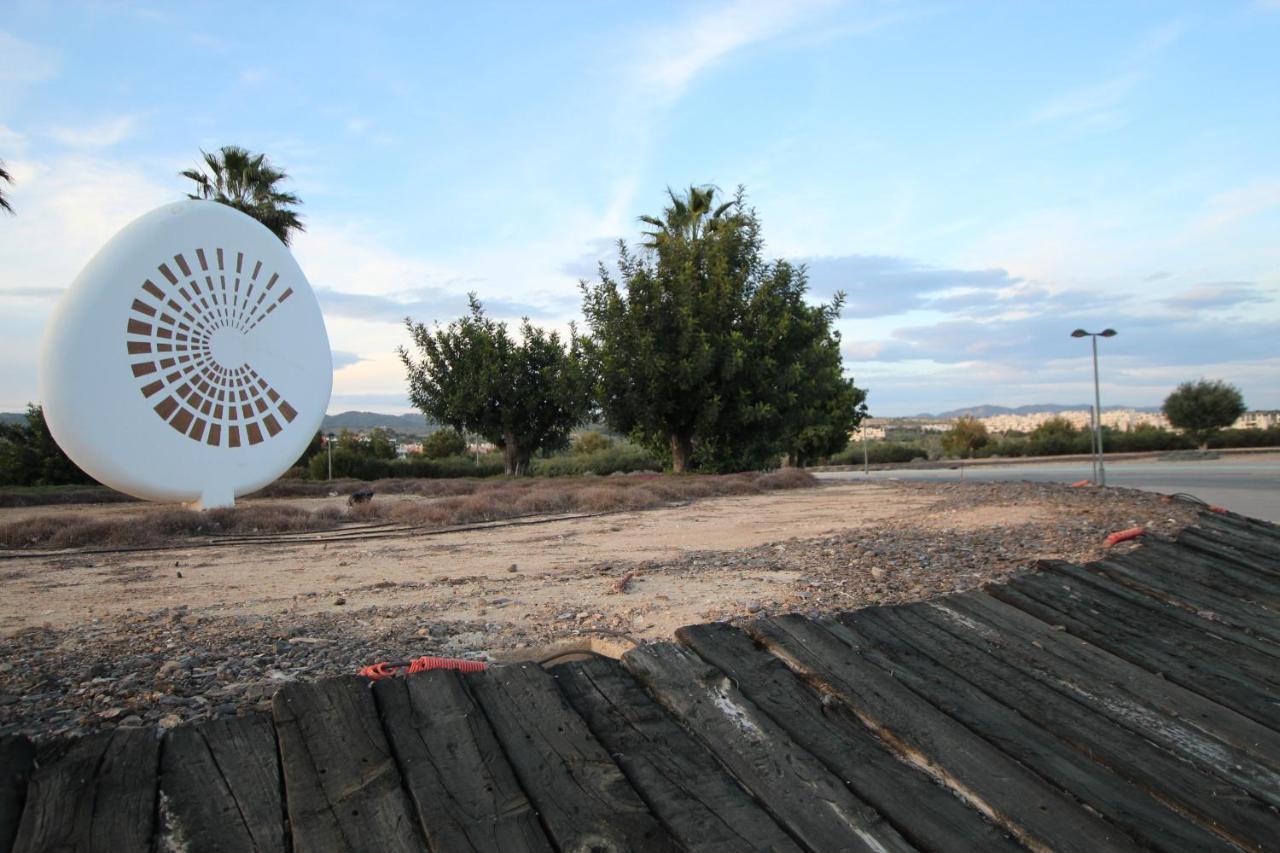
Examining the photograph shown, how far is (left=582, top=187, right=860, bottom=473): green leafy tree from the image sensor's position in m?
25.4

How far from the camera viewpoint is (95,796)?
7.69ft

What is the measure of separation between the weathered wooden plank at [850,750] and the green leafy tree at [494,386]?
2983cm

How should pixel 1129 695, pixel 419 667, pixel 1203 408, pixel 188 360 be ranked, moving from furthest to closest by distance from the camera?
pixel 1203 408 → pixel 188 360 → pixel 1129 695 → pixel 419 667

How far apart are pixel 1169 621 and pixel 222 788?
5.36m

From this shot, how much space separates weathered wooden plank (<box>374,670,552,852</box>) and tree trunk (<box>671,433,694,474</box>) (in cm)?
2472

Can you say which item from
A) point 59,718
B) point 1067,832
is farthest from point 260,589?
point 1067,832

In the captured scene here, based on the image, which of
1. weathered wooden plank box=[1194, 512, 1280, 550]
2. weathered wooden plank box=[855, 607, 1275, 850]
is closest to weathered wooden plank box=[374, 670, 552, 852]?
weathered wooden plank box=[855, 607, 1275, 850]

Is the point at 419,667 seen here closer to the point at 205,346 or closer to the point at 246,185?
the point at 205,346

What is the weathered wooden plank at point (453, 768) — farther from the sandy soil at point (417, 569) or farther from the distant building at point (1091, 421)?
the distant building at point (1091, 421)

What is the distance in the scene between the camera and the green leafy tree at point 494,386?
33.9 m

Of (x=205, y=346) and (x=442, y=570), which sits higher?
(x=205, y=346)

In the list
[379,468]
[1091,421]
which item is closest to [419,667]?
[379,468]

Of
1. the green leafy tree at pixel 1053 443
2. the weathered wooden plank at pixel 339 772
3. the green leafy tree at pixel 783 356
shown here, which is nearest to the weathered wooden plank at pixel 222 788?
the weathered wooden plank at pixel 339 772

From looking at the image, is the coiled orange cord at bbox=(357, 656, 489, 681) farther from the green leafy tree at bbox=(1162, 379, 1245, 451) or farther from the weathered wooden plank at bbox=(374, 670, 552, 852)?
the green leafy tree at bbox=(1162, 379, 1245, 451)
